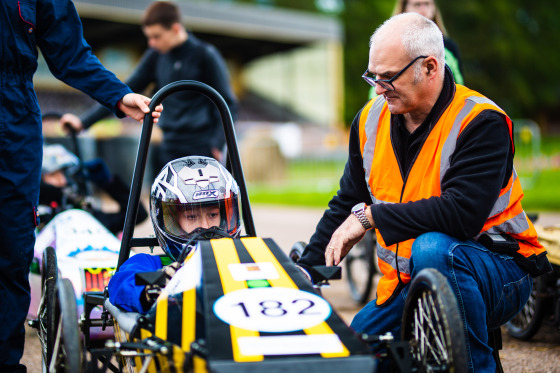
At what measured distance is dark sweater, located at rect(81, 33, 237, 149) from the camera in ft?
18.4

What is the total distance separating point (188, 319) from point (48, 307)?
0.93 meters

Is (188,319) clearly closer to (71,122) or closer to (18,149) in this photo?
(18,149)

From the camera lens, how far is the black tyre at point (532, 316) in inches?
171

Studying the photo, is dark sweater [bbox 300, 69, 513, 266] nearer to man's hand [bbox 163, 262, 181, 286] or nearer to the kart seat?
man's hand [bbox 163, 262, 181, 286]

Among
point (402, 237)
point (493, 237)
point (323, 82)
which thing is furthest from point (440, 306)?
point (323, 82)

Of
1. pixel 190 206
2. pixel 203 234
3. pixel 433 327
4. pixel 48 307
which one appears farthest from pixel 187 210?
pixel 433 327

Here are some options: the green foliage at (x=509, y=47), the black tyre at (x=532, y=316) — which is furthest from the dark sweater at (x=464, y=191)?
the green foliage at (x=509, y=47)

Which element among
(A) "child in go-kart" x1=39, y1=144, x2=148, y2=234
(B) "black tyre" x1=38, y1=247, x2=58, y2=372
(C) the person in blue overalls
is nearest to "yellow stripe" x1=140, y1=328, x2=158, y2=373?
(B) "black tyre" x1=38, y1=247, x2=58, y2=372

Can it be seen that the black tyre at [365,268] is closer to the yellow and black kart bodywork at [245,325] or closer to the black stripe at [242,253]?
the black stripe at [242,253]

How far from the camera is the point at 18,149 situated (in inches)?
118

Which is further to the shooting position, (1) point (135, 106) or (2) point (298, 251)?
(2) point (298, 251)

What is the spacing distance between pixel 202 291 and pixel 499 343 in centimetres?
140

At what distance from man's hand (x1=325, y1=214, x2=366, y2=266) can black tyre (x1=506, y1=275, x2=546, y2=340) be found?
6.46 ft

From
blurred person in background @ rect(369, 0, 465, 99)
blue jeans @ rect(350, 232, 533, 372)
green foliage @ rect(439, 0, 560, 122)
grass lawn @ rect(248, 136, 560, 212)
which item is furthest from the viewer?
green foliage @ rect(439, 0, 560, 122)
